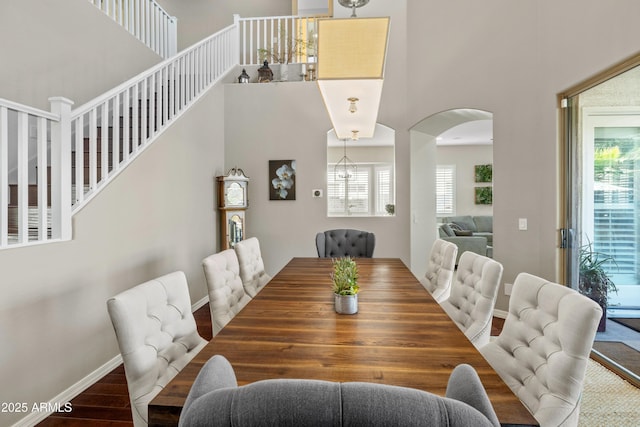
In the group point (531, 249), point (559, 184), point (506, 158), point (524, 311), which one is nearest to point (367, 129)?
point (506, 158)

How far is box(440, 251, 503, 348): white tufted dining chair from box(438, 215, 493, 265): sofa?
13.6ft

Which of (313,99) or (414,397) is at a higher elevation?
(313,99)

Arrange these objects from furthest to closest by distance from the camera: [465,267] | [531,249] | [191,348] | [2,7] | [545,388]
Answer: [531,249] < [2,7] < [465,267] < [191,348] < [545,388]

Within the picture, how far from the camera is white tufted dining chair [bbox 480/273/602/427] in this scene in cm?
113

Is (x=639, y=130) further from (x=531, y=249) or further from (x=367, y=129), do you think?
(x=367, y=129)

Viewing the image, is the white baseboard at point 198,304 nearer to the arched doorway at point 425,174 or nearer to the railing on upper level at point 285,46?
the arched doorway at point 425,174

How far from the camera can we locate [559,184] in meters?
3.29

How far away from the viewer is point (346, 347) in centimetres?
131

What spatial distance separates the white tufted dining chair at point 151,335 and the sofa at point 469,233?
538 centimetres

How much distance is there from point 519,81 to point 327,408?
4.19 m

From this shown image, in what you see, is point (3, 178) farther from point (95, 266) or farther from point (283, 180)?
point (283, 180)

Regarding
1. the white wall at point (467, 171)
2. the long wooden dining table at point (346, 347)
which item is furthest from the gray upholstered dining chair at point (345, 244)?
the white wall at point (467, 171)

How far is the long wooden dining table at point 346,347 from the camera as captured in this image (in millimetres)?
1020

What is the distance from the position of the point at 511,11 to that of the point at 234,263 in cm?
384
